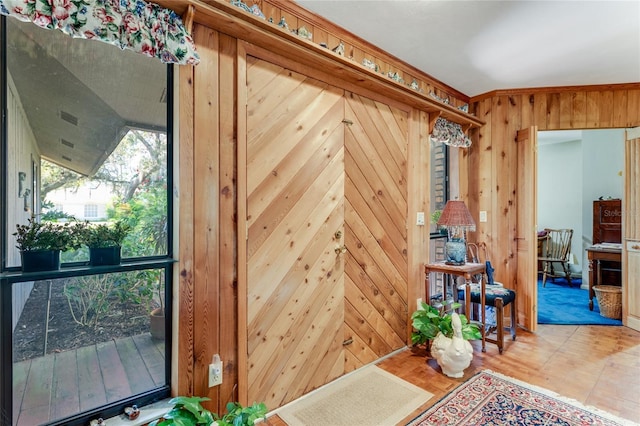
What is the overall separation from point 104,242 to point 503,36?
9.88 ft

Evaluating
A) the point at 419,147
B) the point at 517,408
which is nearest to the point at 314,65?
the point at 419,147

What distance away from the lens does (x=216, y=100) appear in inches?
68.3

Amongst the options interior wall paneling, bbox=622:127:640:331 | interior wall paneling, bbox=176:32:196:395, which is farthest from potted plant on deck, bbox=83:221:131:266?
interior wall paneling, bbox=622:127:640:331

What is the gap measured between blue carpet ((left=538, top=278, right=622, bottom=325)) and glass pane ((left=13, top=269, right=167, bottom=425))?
3.99 meters

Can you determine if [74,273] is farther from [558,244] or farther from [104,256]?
[558,244]

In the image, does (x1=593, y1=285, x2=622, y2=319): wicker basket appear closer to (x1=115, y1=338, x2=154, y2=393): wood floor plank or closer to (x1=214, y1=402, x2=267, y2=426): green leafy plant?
(x1=214, y1=402, x2=267, y2=426): green leafy plant

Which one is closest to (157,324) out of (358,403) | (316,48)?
(358,403)

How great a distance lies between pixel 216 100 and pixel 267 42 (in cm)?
48

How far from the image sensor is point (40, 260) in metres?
1.34

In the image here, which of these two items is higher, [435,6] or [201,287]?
[435,6]

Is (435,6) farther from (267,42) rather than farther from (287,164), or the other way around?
(287,164)

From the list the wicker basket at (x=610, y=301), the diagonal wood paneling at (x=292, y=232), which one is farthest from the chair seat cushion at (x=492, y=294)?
the wicker basket at (x=610, y=301)

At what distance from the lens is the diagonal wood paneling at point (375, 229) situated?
247 centimetres

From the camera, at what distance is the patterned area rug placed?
1860 millimetres
